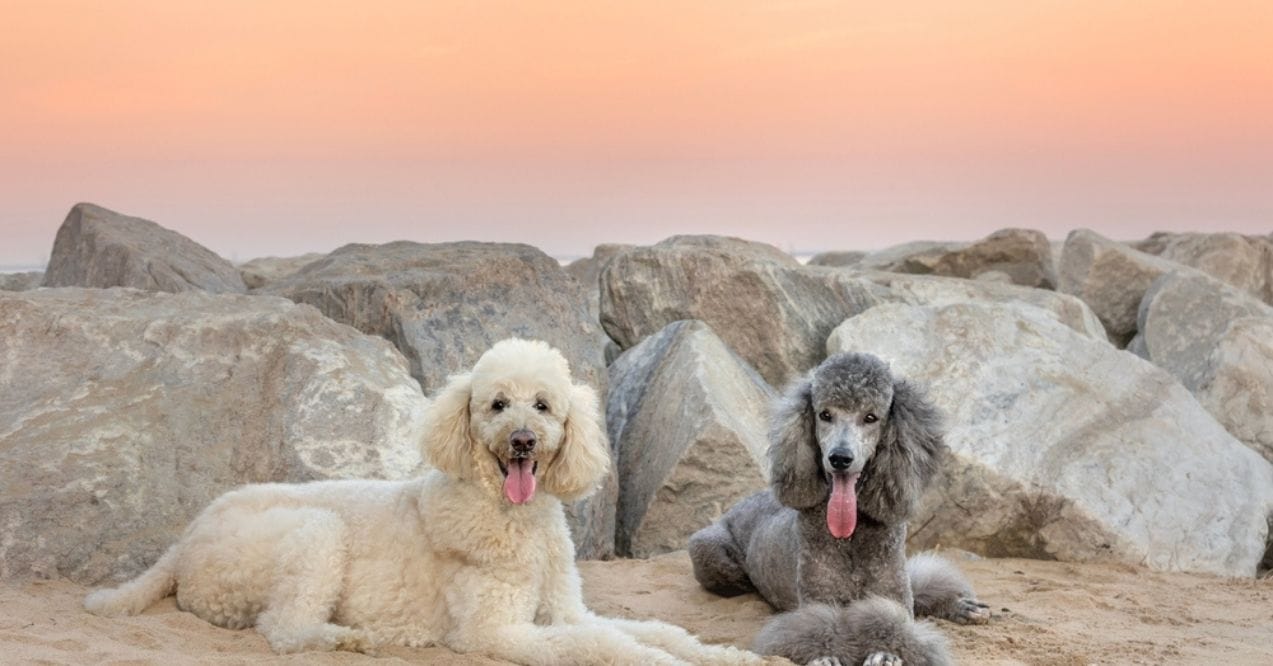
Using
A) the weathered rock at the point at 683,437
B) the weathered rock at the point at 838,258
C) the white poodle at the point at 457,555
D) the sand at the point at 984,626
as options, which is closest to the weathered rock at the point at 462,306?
the weathered rock at the point at 683,437

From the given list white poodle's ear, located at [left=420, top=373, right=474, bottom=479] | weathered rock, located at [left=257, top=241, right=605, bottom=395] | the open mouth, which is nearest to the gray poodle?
the open mouth

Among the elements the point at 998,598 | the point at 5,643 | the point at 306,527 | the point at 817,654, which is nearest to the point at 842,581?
the point at 817,654

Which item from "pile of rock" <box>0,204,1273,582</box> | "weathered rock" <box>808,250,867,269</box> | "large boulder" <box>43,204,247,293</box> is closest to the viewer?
"pile of rock" <box>0,204,1273,582</box>

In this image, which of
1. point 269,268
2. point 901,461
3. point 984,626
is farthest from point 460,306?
point 269,268

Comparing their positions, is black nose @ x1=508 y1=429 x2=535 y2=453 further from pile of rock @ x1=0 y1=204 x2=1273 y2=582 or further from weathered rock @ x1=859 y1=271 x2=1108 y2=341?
weathered rock @ x1=859 y1=271 x2=1108 y2=341

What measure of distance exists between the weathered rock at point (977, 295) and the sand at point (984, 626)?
4589 millimetres

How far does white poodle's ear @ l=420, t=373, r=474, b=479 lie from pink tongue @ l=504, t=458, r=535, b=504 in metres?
0.21

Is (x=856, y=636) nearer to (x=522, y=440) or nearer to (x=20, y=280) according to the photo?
(x=522, y=440)

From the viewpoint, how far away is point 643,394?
10445 mm

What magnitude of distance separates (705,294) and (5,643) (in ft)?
24.2

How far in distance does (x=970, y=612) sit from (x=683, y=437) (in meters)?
2.84

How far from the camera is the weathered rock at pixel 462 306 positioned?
31.7 feet

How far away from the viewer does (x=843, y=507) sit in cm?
636

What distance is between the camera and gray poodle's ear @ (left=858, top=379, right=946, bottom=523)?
6.35 m
